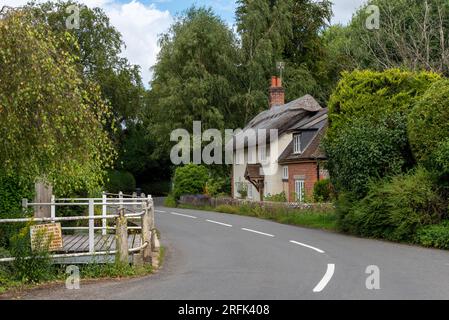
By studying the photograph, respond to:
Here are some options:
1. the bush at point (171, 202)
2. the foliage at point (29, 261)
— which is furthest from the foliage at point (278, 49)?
the foliage at point (29, 261)

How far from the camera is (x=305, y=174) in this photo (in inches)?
1463

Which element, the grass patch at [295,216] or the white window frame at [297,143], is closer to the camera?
the grass patch at [295,216]

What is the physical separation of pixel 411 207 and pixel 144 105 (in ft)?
151

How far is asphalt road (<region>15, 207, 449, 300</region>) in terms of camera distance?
9.98 m

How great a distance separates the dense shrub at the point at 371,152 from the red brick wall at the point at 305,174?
1314 centimetres

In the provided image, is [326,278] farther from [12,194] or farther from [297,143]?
[297,143]

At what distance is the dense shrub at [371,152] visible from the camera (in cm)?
2117

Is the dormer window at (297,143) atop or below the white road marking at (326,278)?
atop

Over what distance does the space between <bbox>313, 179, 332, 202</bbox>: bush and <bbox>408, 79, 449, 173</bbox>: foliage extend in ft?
41.6

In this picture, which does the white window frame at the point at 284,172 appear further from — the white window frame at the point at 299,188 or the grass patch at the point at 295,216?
the grass patch at the point at 295,216

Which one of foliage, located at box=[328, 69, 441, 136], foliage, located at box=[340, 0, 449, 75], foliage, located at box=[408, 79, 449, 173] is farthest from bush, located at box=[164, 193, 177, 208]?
foliage, located at box=[408, 79, 449, 173]

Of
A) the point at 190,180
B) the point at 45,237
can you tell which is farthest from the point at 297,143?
the point at 45,237
